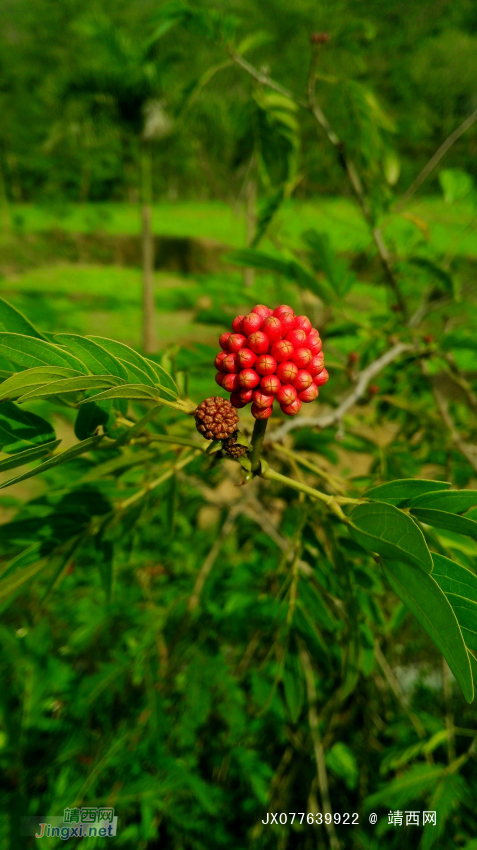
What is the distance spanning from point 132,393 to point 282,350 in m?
0.13

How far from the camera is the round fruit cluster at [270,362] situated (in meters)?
0.36

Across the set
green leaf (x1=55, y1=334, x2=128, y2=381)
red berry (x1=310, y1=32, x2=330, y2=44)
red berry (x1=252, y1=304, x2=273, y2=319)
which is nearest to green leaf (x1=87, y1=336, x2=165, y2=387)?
green leaf (x1=55, y1=334, x2=128, y2=381)

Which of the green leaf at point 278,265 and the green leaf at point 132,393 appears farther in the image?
the green leaf at point 278,265

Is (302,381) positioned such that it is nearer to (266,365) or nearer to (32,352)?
(266,365)

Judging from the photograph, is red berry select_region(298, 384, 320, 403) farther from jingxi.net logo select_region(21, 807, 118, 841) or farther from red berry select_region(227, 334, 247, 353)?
jingxi.net logo select_region(21, 807, 118, 841)

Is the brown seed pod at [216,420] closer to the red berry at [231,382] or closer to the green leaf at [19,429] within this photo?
the red berry at [231,382]

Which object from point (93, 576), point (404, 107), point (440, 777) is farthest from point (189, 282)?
point (440, 777)

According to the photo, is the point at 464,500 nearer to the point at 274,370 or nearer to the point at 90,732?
the point at 274,370

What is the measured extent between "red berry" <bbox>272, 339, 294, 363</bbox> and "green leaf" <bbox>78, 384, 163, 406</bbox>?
0.11 metres

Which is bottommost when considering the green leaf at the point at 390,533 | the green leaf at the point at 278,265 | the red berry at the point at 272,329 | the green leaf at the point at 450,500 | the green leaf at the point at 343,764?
the green leaf at the point at 343,764

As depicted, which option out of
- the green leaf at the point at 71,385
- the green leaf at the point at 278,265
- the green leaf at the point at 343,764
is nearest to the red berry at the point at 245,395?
the green leaf at the point at 71,385

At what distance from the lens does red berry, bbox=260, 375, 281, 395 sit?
0.36m

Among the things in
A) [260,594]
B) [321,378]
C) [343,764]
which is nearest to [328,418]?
[321,378]

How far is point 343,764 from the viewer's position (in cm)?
93
